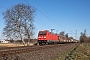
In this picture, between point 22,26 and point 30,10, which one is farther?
point 30,10

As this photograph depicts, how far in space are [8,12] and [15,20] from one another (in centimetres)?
276

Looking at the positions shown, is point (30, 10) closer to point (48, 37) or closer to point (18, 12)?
point (18, 12)

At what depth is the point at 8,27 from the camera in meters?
41.1

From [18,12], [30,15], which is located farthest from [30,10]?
[18,12]

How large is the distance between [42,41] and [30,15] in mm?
7681

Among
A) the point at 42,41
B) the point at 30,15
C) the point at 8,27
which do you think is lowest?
the point at 42,41

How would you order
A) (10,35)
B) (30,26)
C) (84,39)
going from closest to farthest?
(10,35) < (30,26) < (84,39)

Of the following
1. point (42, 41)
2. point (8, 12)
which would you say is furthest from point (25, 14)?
point (42, 41)

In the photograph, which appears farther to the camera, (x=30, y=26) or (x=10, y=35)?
(x=30, y=26)

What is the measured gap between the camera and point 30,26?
145 ft

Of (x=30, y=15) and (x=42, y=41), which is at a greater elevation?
(x=30, y=15)

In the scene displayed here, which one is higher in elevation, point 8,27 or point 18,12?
point 18,12

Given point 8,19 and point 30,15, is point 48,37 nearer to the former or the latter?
point 30,15

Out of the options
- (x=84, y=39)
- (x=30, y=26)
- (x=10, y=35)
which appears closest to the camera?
(x=10, y=35)
